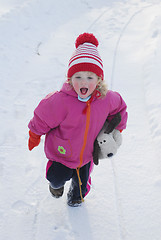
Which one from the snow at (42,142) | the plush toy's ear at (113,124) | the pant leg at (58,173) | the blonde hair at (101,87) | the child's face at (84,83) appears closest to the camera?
the child's face at (84,83)

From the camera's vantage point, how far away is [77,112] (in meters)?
1.85

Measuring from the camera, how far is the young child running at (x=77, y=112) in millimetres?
1801

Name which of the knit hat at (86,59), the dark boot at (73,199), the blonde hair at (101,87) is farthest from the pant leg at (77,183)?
the knit hat at (86,59)

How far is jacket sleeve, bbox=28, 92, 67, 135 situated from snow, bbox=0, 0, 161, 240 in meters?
0.88

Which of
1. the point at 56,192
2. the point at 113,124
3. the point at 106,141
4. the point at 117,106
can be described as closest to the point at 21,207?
the point at 56,192

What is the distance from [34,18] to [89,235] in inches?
221

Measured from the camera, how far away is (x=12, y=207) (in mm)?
2334

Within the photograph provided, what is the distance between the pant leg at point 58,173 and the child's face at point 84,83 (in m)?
0.65

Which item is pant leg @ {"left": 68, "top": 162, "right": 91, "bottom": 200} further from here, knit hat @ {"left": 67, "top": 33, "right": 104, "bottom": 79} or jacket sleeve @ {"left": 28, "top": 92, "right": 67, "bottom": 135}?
knit hat @ {"left": 67, "top": 33, "right": 104, "bottom": 79}

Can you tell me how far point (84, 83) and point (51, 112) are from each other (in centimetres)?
31

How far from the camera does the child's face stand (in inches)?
69.5

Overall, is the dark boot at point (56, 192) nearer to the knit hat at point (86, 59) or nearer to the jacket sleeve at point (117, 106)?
the jacket sleeve at point (117, 106)

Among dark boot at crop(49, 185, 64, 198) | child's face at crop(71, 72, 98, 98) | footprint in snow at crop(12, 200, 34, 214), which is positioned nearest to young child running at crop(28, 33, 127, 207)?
child's face at crop(71, 72, 98, 98)

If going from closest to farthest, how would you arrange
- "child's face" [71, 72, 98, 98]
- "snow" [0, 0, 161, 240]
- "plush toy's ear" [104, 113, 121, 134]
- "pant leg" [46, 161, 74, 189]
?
1. "child's face" [71, 72, 98, 98]
2. "plush toy's ear" [104, 113, 121, 134]
3. "pant leg" [46, 161, 74, 189]
4. "snow" [0, 0, 161, 240]
